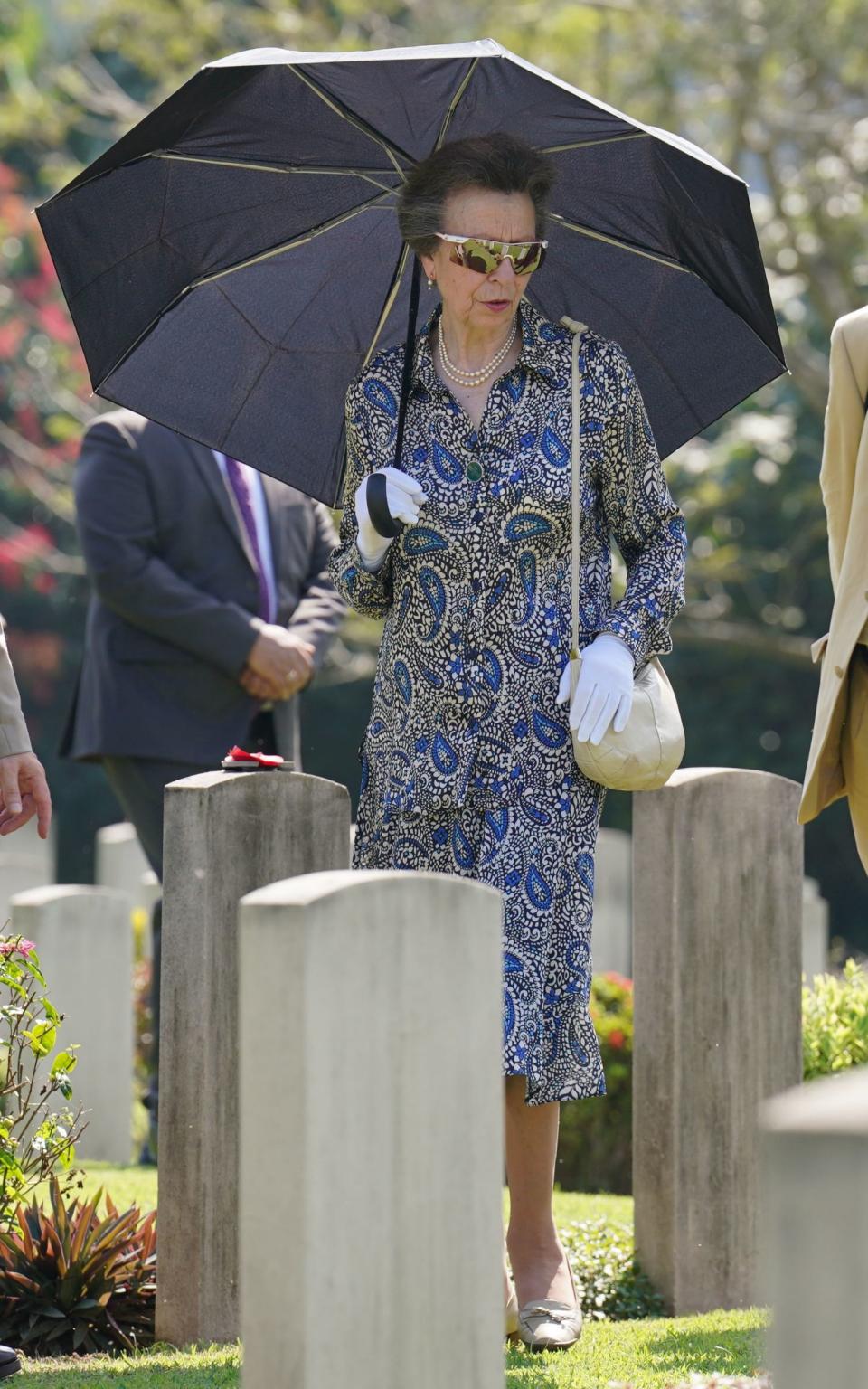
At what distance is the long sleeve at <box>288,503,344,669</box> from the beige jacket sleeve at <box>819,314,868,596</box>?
269cm

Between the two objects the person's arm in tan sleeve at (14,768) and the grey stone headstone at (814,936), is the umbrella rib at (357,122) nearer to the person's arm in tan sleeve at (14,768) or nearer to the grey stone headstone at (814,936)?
the person's arm in tan sleeve at (14,768)

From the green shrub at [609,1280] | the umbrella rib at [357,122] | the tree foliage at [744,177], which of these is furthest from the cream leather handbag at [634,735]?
the tree foliage at [744,177]

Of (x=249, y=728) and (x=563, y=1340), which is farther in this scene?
(x=249, y=728)

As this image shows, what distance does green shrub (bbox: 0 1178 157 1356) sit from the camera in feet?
16.0

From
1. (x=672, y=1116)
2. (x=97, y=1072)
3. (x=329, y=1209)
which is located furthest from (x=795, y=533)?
(x=329, y=1209)

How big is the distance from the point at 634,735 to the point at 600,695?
0.37 ft

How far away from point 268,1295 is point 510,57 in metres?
2.85

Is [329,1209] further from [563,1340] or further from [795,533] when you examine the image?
[795,533]

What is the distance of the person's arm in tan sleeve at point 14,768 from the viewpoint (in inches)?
180

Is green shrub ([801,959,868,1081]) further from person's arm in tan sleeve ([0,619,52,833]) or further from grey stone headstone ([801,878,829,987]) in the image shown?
grey stone headstone ([801,878,829,987])

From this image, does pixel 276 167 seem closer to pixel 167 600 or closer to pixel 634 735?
pixel 634 735

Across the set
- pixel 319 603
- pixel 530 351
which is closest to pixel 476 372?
pixel 530 351

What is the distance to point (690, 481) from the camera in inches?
684

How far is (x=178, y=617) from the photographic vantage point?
685 centimetres
